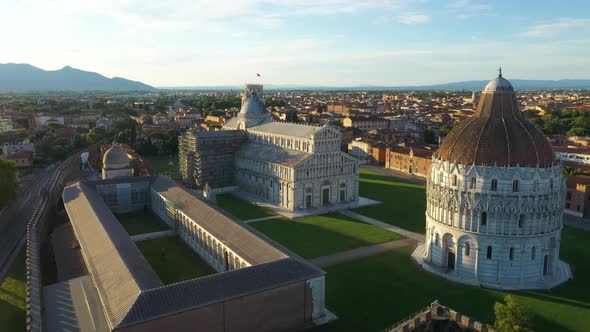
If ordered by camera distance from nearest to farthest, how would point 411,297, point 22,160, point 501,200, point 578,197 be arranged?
point 411,297, point 501,200, point 578,197, point 22,160

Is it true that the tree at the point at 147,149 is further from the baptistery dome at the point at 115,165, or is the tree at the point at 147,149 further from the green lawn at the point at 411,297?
the green lawn at the point at 411,297

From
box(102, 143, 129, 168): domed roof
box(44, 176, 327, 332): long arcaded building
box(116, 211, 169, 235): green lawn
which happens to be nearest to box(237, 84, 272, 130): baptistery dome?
box(102, 143, 129, 168): domed roof

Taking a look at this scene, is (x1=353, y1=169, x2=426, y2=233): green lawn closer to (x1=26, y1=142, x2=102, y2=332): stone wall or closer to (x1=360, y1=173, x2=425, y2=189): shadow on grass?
(x1=360, y1=173, x2=425, y2=189): shadow on grass

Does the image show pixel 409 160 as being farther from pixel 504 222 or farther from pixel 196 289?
pixel 196 289

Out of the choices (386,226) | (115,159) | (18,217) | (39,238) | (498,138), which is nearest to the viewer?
(498,138)

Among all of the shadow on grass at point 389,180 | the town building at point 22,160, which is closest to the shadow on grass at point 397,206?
the shadow on grass at point 389,180

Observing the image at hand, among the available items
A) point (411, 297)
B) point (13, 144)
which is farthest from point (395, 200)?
point (13, 144)

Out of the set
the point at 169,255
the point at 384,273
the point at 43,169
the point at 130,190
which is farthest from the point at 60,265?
the point at 43,169
